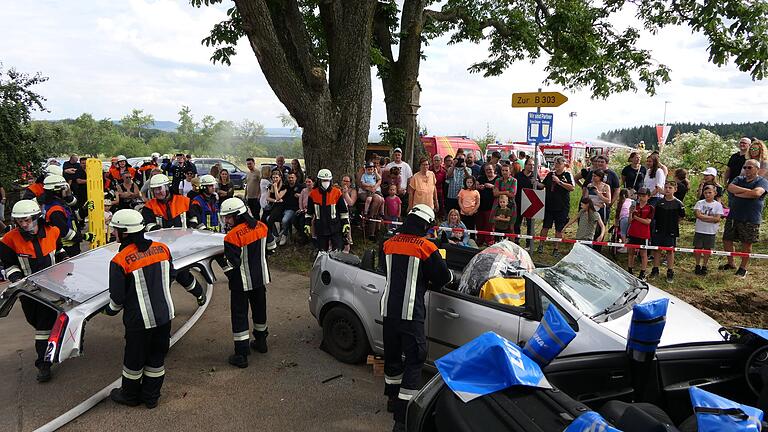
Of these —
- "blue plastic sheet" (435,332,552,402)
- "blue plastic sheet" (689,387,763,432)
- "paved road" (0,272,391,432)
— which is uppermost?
"blue plastic sheet" (689,387,763,432)

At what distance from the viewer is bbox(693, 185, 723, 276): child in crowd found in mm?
8141

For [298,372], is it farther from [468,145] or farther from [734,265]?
[468,145]

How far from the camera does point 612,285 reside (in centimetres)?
446

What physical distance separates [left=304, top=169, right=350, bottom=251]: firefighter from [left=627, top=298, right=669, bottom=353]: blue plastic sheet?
621 centimetres

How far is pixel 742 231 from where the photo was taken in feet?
27.0

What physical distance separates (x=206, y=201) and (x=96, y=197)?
2521mm

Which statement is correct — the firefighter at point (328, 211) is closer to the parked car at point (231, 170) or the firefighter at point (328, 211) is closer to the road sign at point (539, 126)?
the road sign at point (539, 126)

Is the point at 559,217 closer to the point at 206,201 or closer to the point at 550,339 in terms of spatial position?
the point at 206,201

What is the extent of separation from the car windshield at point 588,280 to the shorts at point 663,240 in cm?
418

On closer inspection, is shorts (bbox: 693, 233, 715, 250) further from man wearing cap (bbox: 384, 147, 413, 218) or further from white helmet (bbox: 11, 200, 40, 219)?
white helmet (bbox: 11, 200, 40, 219)

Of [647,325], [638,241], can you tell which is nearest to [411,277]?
[647,325]

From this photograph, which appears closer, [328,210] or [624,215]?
[328,210]

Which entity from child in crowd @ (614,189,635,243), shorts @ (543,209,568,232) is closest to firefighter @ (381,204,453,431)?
shorts @ (543,209,568,232)

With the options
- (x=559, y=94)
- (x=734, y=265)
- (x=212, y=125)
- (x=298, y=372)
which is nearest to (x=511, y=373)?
(x=298, y=372)
